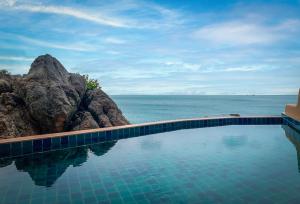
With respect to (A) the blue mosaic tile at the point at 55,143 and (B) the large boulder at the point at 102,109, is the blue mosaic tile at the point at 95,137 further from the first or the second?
(B) the large boulder at the point at 102,109

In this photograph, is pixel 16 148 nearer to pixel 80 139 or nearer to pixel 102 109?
pixel 80 139

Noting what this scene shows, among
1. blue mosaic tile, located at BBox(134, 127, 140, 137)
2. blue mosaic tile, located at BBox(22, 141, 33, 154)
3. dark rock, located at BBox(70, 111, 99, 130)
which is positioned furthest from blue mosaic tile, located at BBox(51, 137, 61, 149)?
blue mosaic tile, located at BBox(134, 127, 140, 137)

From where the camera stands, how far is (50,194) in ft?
12.0

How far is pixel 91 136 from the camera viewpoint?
23.2ft

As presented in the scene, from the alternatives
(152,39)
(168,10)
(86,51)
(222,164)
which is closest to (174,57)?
(152,39)

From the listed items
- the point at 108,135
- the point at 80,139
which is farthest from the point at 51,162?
the point at 108,135

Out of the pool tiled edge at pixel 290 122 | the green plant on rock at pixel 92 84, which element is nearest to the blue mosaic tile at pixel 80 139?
the green plant on rock at pixel 92 84

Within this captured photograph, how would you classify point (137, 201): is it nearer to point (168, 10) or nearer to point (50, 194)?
point (50, 194)

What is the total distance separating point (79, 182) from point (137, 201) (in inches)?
52.1

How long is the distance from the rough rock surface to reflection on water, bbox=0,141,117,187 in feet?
5.02

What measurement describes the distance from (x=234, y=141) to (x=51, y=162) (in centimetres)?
568

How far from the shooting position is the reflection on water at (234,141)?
23.1ft

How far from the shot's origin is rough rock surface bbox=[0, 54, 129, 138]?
23.9ft

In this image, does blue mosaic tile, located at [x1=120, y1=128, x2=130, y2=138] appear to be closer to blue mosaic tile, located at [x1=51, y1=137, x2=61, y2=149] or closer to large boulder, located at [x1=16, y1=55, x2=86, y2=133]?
large boulder, located at [x1=16, y1=55, x2=86, y2=133]
